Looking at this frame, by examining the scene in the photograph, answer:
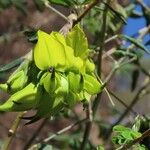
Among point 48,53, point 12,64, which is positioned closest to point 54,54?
point 48,53

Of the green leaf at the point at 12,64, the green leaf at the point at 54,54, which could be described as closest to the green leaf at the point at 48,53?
the green leaf at the point at 54,54

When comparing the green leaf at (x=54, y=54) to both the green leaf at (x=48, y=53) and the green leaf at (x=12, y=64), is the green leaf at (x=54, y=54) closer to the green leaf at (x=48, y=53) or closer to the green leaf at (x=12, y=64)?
the green leaf at (x=48, y=53)

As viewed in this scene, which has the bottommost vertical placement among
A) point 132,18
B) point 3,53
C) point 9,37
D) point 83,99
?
point 3,53

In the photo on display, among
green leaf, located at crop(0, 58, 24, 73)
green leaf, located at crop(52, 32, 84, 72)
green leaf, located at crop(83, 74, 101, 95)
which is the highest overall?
green leaf, located at crop(52, 32, 84, 72)

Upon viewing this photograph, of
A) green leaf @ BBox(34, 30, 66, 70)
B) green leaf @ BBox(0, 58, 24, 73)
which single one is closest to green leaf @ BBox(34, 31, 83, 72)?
green leaf @ BBox(34, 30, 66, 70)

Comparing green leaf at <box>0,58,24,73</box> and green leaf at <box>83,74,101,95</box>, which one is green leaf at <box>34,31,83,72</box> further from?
green leaf at <box>0,58,24,73</box>

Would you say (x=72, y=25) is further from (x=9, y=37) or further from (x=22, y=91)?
(x=9, y=37)

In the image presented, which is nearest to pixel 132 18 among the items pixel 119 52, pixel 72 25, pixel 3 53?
pixel 119 52
